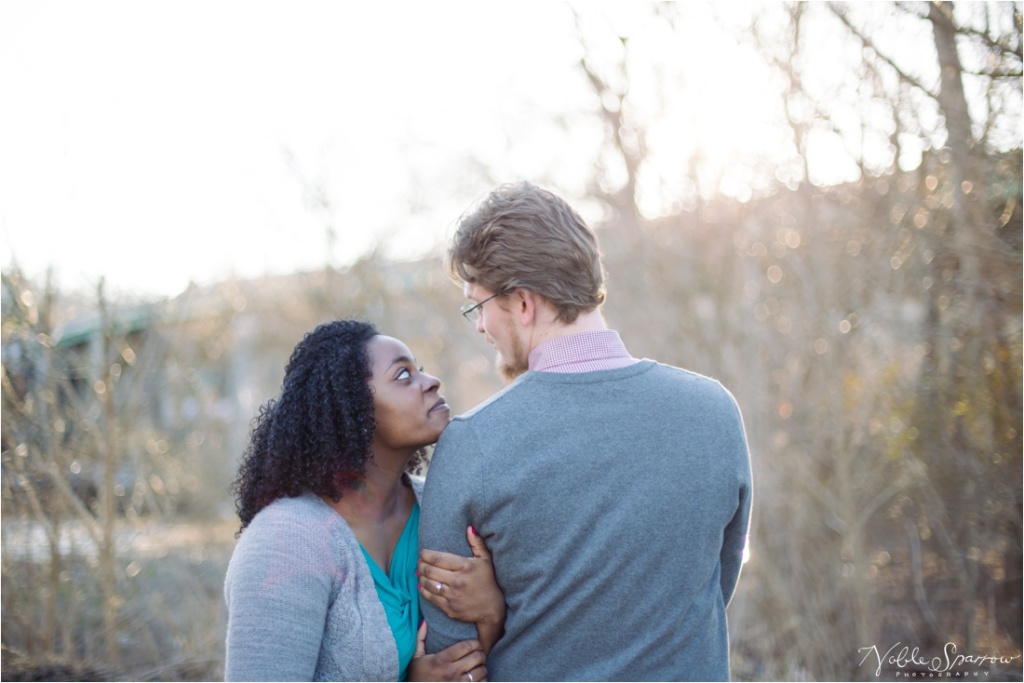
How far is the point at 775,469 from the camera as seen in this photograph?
228 inches

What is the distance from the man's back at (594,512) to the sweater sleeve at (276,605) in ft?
0.93

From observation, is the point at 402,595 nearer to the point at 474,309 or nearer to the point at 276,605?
the point at 276,605

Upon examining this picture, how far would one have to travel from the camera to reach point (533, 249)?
2020 millimetres

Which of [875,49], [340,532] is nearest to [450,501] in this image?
[340,532]

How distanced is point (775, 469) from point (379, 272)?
785 centimetres

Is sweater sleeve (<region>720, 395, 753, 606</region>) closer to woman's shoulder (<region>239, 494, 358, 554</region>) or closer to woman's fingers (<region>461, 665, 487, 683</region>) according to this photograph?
woman's fingers (<region>461, 665, 487, 683</region>)

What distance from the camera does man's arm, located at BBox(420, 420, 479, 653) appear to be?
1917 millimetres

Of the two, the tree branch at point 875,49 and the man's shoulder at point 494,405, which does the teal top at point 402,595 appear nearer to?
the man's shoulder at point 494,405

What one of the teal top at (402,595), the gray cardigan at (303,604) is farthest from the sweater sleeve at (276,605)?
the teal top at (402,595)

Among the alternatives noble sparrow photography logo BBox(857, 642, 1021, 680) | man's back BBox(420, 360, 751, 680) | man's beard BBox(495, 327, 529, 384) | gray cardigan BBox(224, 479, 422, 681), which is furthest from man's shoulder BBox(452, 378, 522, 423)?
noble sparrow photography logo BBox(857, 642, 1021, 680)

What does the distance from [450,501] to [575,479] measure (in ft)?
0.99

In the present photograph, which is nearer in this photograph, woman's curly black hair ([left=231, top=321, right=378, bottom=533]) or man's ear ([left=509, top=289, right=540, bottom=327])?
man's ear ([left=509, top=289, right=540, bottom=327])

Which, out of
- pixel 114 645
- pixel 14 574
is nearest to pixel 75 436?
pixel 14 574

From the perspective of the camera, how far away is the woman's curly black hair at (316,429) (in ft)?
7.19
